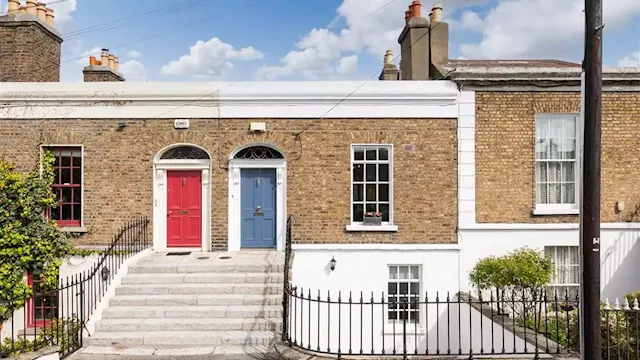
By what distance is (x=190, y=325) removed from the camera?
7793mm

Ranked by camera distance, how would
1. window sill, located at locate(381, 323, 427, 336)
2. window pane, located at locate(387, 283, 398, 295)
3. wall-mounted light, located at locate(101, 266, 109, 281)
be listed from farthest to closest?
window pane, located at locate(387, 283, 398, 295) → window sill, located at locate(381, 323, 427, 336) → wall-mounted light, located at locate(101, 266, 109, 281)

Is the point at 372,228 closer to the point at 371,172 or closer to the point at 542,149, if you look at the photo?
the point at 371,172

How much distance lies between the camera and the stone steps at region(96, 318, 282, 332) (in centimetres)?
773

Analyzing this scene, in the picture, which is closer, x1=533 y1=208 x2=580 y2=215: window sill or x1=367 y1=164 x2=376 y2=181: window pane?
x1=533 y1=208 x2=580 y2=215: window sill

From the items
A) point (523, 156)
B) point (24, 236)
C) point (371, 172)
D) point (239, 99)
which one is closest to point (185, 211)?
point (239, 99)

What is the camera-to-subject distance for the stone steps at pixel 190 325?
7729 mm

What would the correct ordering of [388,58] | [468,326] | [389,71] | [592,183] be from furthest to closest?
[388,58], [389,71], [468,326], [592,183]

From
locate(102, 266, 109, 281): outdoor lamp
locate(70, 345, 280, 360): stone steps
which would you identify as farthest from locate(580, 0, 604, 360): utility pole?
locate(102, 266, 109, 281): outdoor lamp

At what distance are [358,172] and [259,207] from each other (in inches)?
109

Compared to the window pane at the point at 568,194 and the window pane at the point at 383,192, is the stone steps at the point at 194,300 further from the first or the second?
the window pane at the point at 568,194

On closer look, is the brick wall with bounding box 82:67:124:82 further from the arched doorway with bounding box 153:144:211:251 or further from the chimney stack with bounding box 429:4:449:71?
the chimney stack with bounding box 429:4:449:71

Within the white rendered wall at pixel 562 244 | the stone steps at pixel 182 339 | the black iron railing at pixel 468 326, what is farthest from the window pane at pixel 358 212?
the stone steps at pixel 182 339

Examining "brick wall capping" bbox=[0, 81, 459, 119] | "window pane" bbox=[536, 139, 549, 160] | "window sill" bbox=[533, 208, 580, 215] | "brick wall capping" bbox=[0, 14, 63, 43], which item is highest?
"brick wall capping" bbox=[0, 14, 63, 43]

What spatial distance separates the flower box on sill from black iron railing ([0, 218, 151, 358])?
18.5 feet
